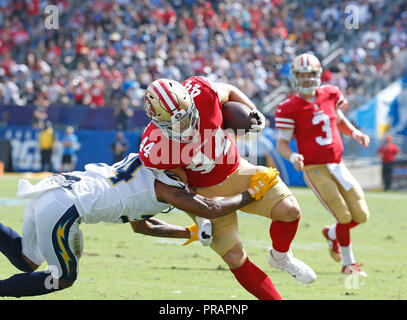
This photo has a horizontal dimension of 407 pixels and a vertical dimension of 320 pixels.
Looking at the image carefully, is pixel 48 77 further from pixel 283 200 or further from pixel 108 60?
pixel 283 200

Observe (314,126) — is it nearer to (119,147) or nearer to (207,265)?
(207,265)

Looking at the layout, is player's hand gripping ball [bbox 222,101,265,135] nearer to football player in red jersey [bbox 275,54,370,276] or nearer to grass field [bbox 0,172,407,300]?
grass field [bbox 0,172,407,300]

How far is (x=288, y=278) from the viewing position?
6.02 meters

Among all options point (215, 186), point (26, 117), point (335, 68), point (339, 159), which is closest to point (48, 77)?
point (26, 117)

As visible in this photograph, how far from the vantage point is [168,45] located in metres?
18.7

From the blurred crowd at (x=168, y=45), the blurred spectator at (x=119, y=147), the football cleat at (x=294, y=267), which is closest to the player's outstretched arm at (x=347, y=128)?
the football cleat at (x=294, y=267)

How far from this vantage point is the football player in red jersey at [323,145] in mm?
6480

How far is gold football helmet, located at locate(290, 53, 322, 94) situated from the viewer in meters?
6.53

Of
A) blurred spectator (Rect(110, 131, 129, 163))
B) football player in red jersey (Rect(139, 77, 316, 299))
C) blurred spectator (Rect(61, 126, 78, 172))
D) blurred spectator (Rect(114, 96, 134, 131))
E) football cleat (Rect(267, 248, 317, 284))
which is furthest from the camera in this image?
blurred spectator (Rect(114, 96, 134, 131))

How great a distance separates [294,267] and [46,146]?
11.8 meters

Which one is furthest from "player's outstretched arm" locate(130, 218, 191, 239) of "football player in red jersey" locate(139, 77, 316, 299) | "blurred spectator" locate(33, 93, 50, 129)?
"blurred spectator" locate(33, 93, 50, 129)

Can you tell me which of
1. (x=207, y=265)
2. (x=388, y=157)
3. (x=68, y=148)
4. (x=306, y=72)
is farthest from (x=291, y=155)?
(x=68, y=148)

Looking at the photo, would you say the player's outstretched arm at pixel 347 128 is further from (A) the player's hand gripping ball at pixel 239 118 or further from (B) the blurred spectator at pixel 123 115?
(B) the blurred spectator at pixel 123 115

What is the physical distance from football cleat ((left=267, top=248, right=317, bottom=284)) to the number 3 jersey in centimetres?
97
